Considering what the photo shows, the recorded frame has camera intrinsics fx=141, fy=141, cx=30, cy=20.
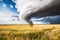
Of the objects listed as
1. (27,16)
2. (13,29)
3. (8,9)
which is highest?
(8,9)

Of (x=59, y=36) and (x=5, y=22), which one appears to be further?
(x=5, y=22)

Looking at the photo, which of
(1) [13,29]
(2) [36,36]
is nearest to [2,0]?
(1) [13,29]

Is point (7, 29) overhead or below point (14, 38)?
overhead

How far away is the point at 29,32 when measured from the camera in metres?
1.81

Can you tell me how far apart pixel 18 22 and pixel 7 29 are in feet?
0.56

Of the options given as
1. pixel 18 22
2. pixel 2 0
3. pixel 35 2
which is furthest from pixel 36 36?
pixel 2 0

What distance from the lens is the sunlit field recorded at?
1.78 m

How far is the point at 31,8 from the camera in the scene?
1.85m

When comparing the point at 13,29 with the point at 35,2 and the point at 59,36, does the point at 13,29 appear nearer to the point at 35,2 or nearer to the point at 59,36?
the point at 35,2

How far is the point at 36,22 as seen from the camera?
1.84 metres

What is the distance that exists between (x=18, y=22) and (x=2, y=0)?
0.36 meters

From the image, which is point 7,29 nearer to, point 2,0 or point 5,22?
point 5,22

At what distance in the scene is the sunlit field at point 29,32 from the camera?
1779 millimetres

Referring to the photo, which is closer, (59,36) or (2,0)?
(59,36)
